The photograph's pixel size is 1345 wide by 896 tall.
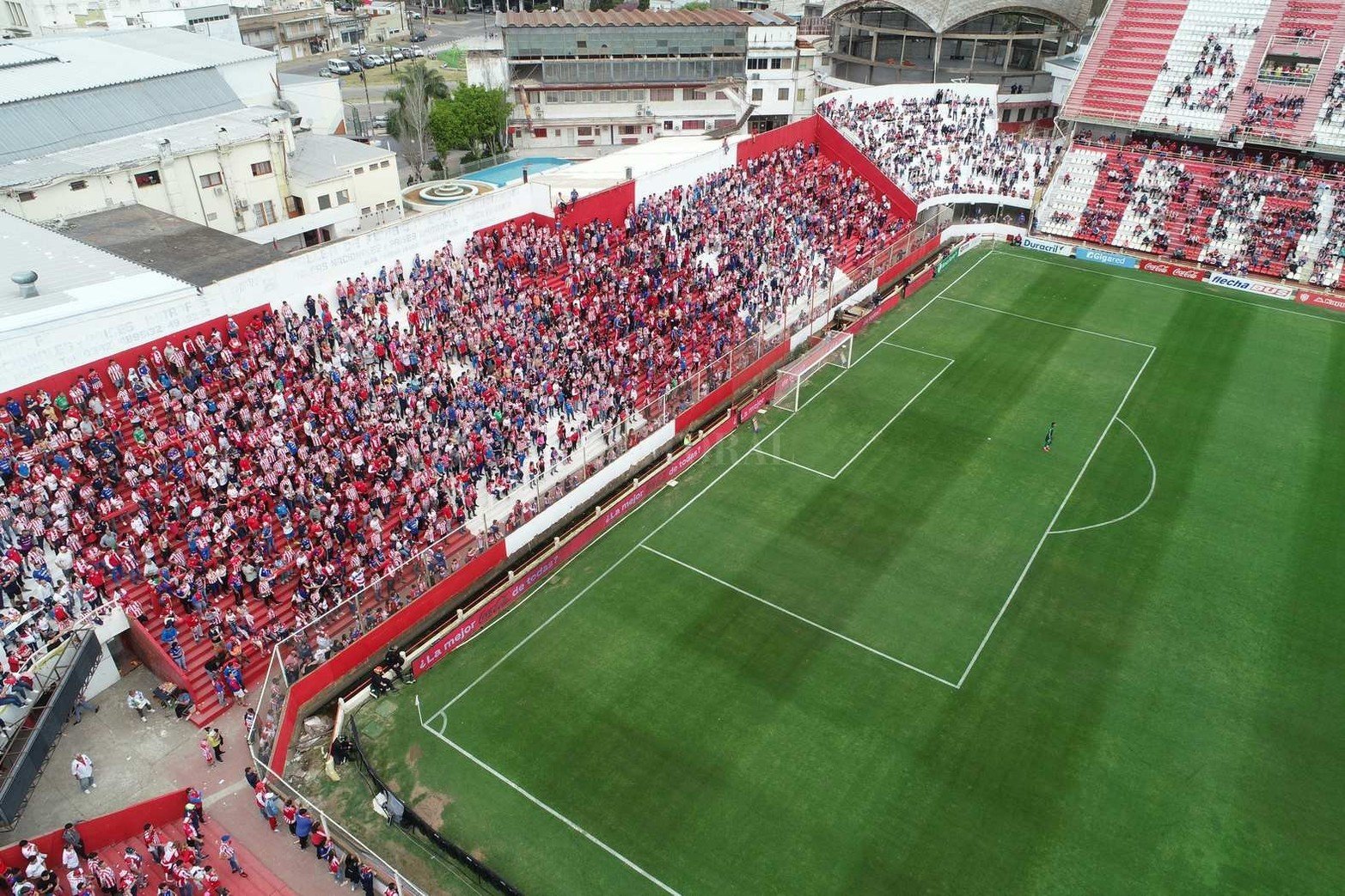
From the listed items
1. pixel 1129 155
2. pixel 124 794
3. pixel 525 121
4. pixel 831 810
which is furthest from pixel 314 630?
pixel 1129 155

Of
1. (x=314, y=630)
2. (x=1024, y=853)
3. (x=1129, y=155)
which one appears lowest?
(x=1024, y=853)

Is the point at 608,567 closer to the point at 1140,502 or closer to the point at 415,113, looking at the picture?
the point at 1140,502

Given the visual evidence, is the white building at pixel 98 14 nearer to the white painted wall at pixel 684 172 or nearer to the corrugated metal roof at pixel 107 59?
the corrugated metal roof at pixel 107 59

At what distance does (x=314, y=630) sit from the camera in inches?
899

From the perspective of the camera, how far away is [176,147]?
35.9 m

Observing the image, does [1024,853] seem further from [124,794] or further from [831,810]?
[124,794]

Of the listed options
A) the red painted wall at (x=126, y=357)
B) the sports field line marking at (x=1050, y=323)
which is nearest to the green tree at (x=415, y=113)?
the red painted wall at (x=126, y=357)

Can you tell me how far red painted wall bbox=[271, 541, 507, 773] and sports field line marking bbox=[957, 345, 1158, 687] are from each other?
46.0 feet

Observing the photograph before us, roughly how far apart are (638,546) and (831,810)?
10834 mm

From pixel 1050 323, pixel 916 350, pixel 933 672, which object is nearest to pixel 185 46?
pixel 916 350

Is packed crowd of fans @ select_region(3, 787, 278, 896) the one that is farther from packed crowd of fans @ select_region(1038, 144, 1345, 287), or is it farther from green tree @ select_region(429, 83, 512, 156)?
packed crowd of fans @ select_region(1038, 144, 1345, 287)

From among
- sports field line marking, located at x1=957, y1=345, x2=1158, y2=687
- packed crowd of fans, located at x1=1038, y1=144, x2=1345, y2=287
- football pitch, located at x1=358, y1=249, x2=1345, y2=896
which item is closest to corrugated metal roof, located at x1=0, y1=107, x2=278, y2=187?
football pitch, located at x1=358, y1=249, x2=1345, y2=896

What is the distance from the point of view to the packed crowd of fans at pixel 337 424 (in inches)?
911

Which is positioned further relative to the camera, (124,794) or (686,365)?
(686,365)
